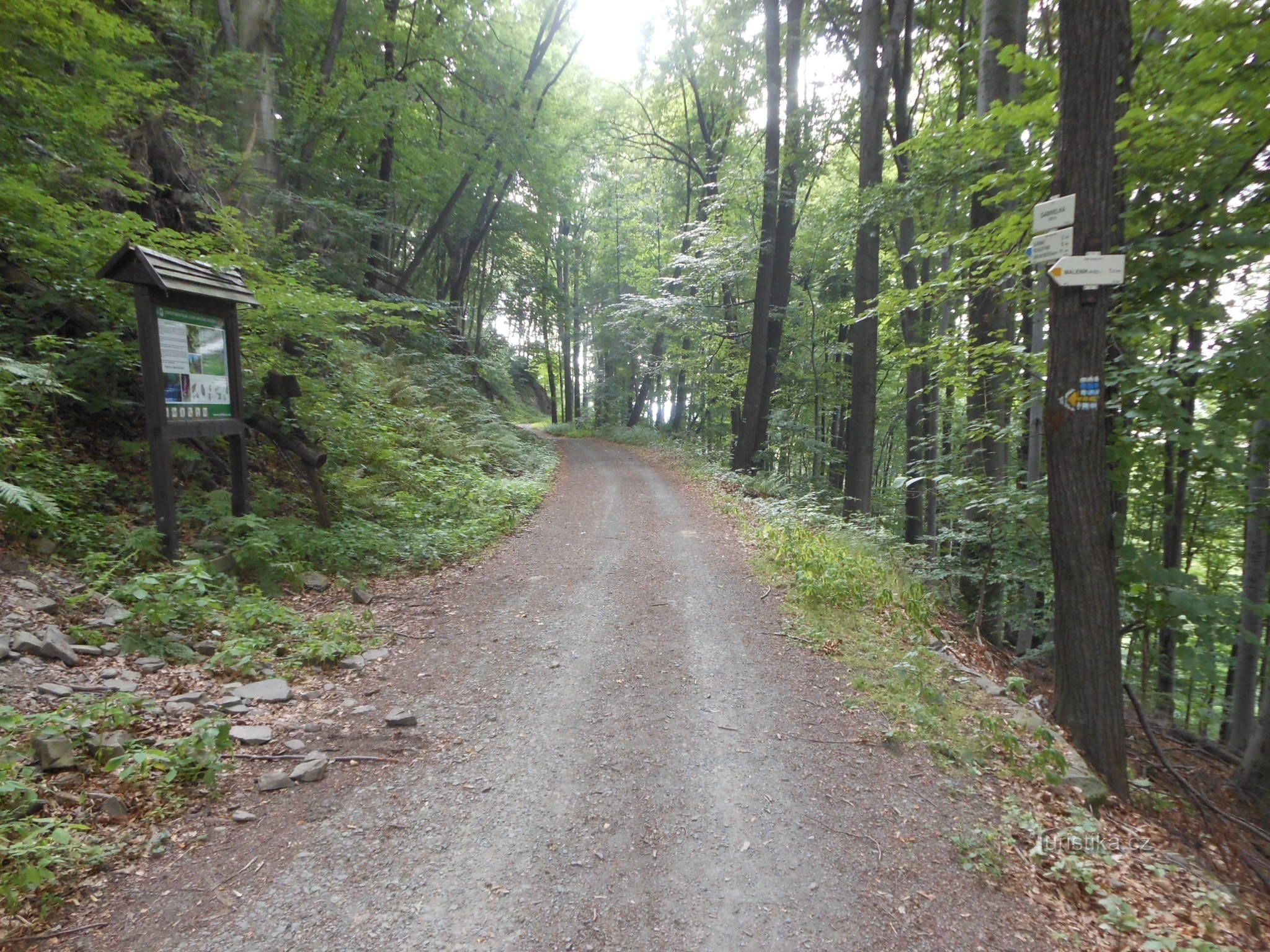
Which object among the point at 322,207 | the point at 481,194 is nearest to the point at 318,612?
the point at 322,207

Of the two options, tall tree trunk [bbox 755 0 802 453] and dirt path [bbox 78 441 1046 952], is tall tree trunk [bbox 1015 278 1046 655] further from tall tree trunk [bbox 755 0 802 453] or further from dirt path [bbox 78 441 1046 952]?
tall tree trunk [bbox 755 0 802 453]

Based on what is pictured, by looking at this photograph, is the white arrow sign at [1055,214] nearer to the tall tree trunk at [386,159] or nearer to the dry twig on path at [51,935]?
the dry twig on path at [51,935]

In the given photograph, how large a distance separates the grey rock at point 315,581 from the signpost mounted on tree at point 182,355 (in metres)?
0.93

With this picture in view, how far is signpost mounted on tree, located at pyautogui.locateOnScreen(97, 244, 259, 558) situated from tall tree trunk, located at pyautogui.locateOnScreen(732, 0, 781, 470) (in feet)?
36.9

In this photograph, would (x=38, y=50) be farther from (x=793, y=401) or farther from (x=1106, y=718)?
(x=793, y=401)

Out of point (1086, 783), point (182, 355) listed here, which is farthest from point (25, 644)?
point (1086, 783)

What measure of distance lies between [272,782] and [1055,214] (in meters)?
5.76

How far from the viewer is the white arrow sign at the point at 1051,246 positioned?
3.95 metres

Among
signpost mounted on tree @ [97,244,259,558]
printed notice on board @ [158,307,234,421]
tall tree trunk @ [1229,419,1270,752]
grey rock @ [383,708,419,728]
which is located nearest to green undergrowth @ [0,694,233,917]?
grey rock @ [383,708,419,728]

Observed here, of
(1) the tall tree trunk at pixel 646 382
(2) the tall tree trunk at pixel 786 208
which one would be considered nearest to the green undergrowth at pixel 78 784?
(2) the tall tree trunk at pixel 786 208

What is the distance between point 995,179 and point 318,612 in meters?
7.01

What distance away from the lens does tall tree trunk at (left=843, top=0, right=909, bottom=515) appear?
10703 mm

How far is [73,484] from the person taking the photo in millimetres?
→ 5547

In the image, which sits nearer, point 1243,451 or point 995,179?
point 1243,451
